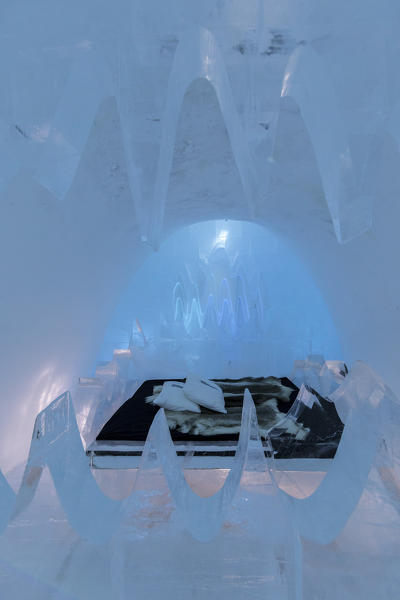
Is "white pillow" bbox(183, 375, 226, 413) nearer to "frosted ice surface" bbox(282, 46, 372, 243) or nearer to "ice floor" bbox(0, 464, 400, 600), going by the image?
"ice floor" bbox(0, 464, 400, 600)

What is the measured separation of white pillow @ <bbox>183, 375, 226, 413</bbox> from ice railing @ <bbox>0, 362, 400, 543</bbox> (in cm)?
139

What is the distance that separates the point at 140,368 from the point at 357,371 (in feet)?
11.1

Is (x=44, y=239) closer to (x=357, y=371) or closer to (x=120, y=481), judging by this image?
(x=120, y=481)

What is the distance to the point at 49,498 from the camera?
200 cm

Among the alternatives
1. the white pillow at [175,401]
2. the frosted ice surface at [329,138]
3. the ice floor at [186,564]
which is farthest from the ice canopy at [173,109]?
the white pillow at [175,401]

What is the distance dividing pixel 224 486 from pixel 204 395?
1.53m

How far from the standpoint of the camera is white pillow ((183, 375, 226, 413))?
315cm

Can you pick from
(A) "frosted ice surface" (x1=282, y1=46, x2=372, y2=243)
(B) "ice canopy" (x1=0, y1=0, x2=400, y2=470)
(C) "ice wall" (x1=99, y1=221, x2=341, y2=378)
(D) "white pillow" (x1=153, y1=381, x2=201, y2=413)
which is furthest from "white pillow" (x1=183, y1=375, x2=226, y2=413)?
(A) "frosted ice surface" (x1=282, y1=46, x2=372, y2=243)

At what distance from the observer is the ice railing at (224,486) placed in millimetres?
1543

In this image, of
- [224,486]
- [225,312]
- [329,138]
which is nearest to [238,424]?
[224,486]

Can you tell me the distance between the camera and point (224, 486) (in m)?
1.68

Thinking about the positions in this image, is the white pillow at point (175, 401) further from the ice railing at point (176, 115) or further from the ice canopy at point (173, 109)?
the ice railing at point (176, 115)

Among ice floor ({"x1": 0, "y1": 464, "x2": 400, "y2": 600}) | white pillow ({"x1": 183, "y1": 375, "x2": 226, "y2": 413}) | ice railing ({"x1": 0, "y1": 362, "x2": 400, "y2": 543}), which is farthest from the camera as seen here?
white pillow ({"x1": 183, "y1": 375, "x2": 226, "y2": 413})

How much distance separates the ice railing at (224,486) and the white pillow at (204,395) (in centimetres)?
139
